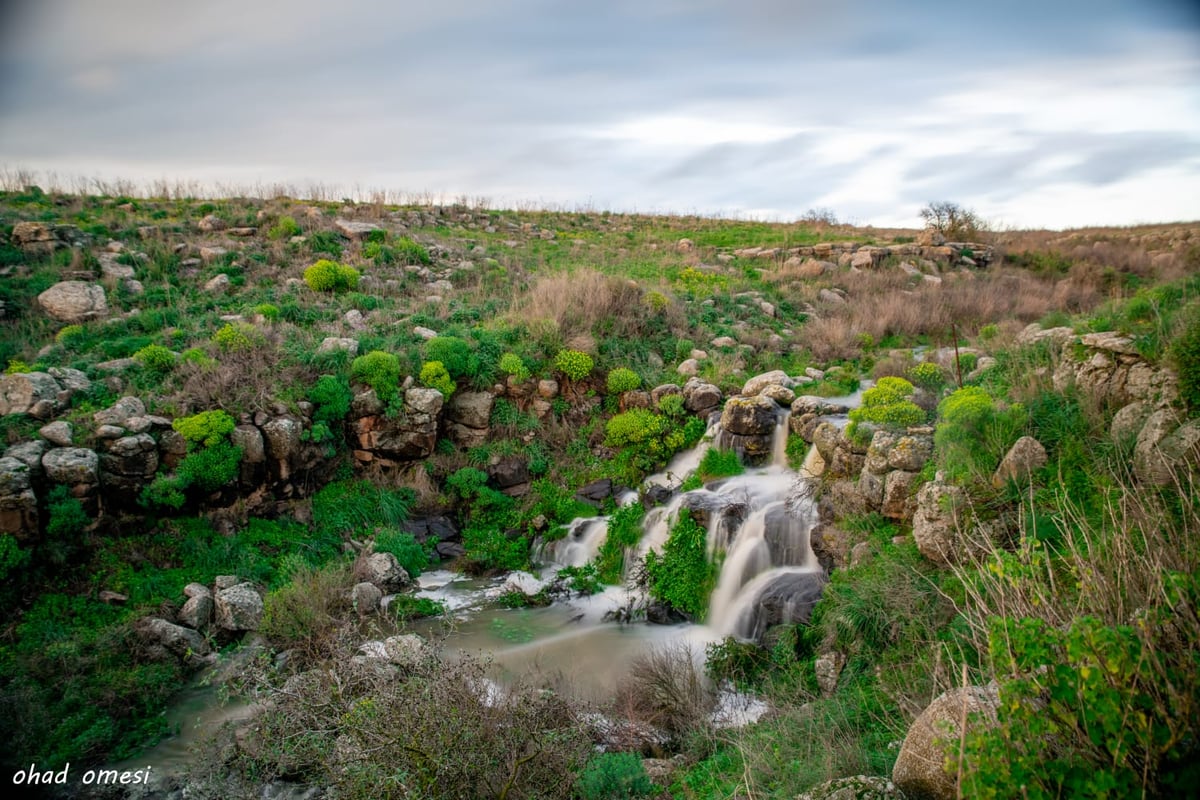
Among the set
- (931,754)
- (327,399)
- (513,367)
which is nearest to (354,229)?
(513,367)

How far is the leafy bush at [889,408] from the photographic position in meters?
7.80

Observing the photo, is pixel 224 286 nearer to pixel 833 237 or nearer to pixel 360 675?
pixel 360 675

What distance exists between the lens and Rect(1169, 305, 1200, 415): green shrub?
16.2ft

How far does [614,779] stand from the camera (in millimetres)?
4273

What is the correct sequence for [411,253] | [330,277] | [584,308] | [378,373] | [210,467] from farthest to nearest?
[411,253]
[330,277]
[584,308]
[378,373]
[210,467]

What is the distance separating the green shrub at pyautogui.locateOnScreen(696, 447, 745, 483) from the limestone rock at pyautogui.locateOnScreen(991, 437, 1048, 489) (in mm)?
4286

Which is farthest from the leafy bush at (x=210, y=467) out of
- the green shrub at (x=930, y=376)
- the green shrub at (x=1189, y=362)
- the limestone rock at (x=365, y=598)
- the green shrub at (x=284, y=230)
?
the green shrub at (x=1189, y=362)

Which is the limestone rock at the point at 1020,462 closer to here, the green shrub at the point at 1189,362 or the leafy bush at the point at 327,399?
the green shrub at the point at 1189,362

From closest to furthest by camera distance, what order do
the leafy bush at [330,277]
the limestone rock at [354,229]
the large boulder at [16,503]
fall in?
the large boulder at [16,503]
the leafy bush at [330,277]
the limestone rock at [354,229]

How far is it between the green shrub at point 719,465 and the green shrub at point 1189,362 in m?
5.50

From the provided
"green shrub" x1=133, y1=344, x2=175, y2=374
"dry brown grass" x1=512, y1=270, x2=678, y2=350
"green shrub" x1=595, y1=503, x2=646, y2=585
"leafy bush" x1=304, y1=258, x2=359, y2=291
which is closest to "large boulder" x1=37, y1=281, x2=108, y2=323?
"green shrub" x1=133, y1=344, x2=175, y2=374

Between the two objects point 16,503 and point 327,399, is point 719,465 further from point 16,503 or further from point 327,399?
point 16,503

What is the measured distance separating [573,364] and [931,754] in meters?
9.40

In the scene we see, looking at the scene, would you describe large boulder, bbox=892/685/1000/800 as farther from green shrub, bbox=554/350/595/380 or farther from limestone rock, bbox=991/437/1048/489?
green shrub, bbox=554/350/595/380
